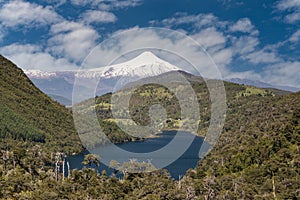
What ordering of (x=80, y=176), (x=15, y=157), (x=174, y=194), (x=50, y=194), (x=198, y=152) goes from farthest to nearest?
(x=198, y=152), (x=15, y=157), (x=80, y=176), (x=174, y=194), (x=50, y=194)

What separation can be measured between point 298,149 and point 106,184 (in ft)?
113

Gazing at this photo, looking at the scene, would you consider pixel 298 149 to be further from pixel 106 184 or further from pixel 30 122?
pixel 30 122

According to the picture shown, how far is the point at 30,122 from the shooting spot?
151000 mm

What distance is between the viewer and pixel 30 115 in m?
156

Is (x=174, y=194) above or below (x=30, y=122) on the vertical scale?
below

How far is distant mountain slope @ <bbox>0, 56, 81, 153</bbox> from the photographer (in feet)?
456

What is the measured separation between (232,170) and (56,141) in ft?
290

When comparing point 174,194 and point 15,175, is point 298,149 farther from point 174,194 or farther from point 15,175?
point 15,175

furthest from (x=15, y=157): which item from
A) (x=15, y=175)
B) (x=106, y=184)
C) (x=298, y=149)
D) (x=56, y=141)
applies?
(x=56, y=141)

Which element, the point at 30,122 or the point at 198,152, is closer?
the point at 198,152

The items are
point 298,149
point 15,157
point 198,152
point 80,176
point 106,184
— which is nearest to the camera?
point 106,184

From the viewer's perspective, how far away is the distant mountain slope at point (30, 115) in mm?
139000

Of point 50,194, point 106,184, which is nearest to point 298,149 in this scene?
point 106,184

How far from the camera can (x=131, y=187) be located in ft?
165
